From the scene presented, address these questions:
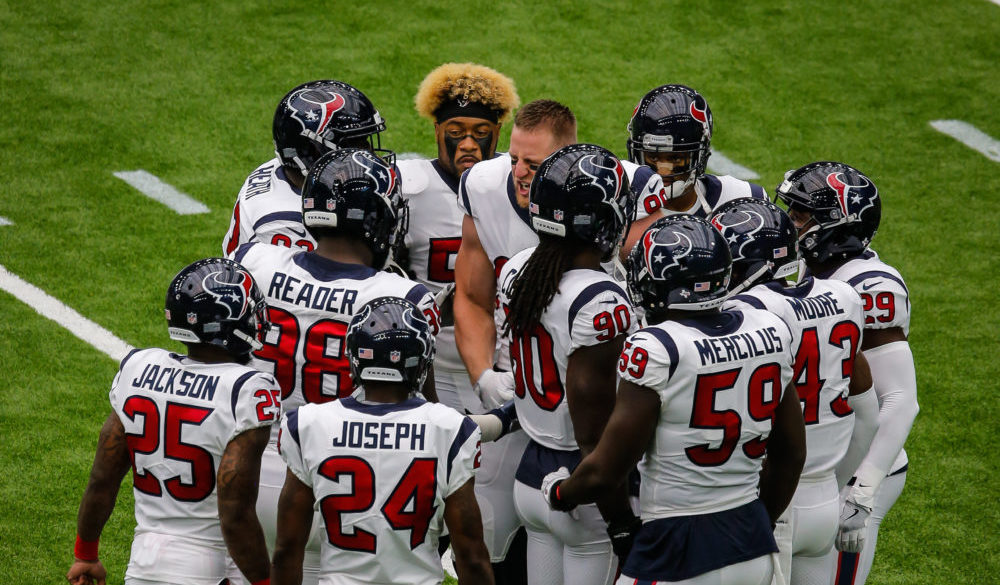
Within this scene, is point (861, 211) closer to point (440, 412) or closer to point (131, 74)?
point (440, 412)

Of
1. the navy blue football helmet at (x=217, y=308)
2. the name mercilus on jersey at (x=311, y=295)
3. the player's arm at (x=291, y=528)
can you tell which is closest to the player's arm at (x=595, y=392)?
the name mercilus on jersey at (x=311, y=295)

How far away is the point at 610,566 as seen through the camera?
13.0 feet

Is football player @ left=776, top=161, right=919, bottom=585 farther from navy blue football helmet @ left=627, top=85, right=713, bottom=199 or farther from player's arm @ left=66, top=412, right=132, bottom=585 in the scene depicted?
player's arm @ left=66, top=412, right=132, bottom=585

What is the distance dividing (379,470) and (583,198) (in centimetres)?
105

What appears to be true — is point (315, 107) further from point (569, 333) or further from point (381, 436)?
point (381, 436)

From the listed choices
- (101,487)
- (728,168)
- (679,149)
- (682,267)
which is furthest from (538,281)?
(728,168)

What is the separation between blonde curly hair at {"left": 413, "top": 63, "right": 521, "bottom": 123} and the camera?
16.3 feet

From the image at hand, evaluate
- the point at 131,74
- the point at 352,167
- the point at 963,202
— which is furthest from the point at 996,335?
the point at 131,74

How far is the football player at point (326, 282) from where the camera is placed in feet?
12.4

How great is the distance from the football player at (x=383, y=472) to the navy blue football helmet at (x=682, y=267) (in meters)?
0.67

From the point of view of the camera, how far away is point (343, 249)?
391 cm

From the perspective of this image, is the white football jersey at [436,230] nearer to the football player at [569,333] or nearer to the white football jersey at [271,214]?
the white football jersey at [271,214]

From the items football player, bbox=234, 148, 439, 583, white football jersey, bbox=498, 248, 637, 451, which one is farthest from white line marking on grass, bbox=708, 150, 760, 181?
football player, bbox=234, 148, 439, 583

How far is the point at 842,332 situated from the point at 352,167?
1.70 m
